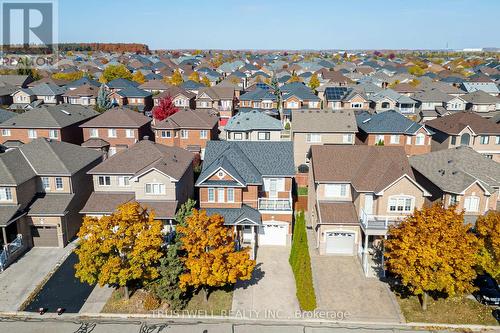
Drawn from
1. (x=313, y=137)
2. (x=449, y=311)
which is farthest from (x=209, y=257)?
(x=313, y=137)

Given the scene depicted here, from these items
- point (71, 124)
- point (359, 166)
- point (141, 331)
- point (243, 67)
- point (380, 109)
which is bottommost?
point (141, 331)

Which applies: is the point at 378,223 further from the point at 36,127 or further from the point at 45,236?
the point at 36,127

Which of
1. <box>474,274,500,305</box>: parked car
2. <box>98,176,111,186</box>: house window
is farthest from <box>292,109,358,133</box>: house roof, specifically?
<box>474,274,500,305</box>: parked car

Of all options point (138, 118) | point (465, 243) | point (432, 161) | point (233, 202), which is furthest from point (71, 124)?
point (465, 243)

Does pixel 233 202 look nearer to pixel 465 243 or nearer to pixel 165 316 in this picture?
pixel 165 316

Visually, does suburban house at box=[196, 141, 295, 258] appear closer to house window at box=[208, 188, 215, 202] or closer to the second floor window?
house window at box=[208, 188, 215, 202]

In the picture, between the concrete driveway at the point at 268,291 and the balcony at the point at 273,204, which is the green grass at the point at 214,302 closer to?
the concrete driveway at the point at 268,291
